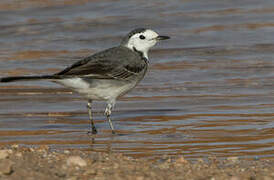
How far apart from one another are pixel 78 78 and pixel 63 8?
1157 centimetres

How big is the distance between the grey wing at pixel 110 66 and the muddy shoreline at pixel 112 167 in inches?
82.5

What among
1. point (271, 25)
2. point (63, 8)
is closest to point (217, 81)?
point (271, 25)

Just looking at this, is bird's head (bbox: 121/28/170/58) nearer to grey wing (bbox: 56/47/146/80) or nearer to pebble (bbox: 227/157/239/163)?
grey wing (bbox: 56/47/146/80)

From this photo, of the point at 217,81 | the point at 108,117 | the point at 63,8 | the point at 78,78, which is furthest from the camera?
the point at 63,8

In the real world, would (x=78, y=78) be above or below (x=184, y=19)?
above

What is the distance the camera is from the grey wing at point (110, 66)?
30.0 feet

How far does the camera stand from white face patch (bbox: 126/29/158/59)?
33.4 ft

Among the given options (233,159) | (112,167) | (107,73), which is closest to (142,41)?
(107,73)

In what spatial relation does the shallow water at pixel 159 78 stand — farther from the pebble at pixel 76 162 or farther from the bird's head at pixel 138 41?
the pebble at pixel 76 162

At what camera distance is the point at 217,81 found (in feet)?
41.7

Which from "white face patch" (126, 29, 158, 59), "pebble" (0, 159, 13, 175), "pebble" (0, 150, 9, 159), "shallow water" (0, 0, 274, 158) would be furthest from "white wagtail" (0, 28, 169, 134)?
"pebble" (0, 159, 13, 175)

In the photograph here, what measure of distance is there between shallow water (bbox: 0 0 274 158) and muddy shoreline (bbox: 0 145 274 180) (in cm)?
90

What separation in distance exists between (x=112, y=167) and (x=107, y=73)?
3128 mm

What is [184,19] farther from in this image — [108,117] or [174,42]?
[108,117]
